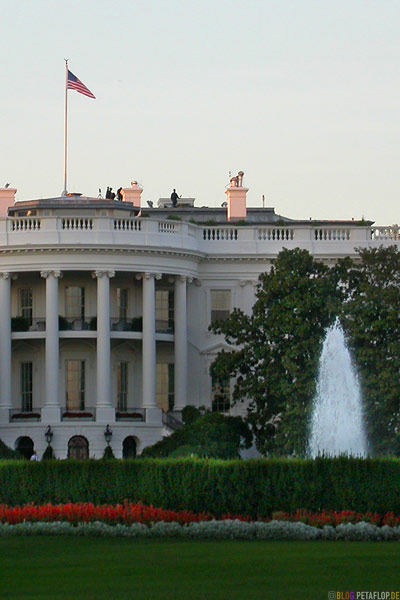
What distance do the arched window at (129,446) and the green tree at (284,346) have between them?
346 inches

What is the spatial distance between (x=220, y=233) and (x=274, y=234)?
2.50 meters

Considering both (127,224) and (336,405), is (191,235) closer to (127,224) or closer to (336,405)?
(127,224)

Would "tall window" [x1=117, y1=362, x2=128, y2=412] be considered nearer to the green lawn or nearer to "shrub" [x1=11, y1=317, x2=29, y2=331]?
"shrub" [x1=11, y1=317, x2=29, y2=331]

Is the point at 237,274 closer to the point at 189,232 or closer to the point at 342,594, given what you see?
the point at 189,232

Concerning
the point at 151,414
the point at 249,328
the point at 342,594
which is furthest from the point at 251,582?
the point at 151,414

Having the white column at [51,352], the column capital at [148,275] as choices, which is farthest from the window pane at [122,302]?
the white column at [51,352]

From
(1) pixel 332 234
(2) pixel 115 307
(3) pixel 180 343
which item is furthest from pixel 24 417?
(1) pixel 332 234

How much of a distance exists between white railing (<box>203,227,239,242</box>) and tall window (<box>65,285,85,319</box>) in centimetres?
653

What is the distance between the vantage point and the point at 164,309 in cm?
8531

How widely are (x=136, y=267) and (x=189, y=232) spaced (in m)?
3.91

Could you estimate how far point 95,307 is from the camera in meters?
83.9

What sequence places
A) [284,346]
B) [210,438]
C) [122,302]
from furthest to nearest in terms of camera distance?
[122,302]
[210,438]
[284,346]

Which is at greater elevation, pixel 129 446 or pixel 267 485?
pixel 129 446

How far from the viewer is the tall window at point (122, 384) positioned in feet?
274
